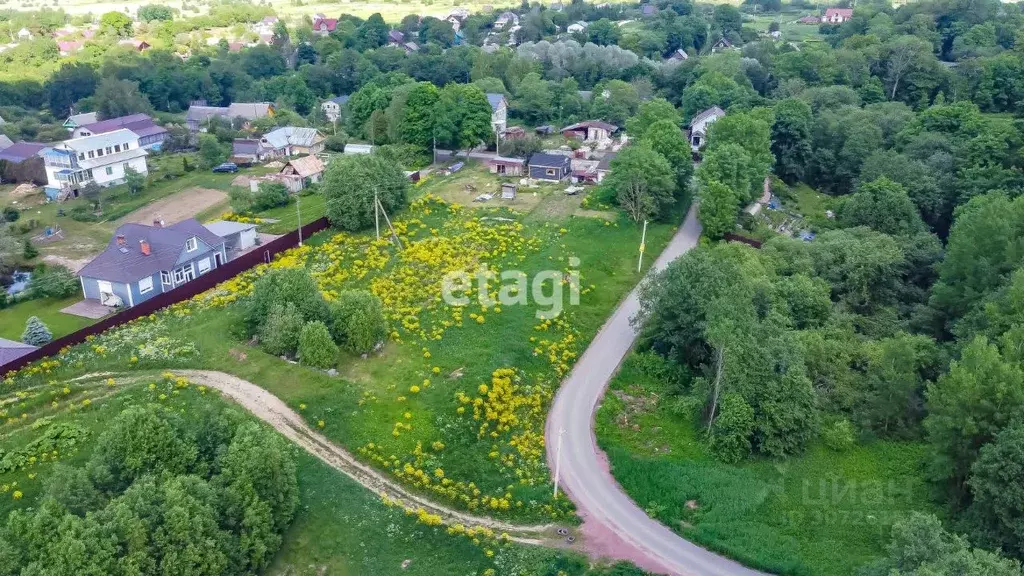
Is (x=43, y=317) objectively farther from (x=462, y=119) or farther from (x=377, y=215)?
(x=462, y=119)

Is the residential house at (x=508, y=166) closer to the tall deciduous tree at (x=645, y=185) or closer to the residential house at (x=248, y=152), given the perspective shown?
the tall deciduous tree at (x=645, y=185)

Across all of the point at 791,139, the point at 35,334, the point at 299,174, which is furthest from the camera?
the point at 791,139

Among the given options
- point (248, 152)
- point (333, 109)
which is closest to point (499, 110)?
point (333, 109)

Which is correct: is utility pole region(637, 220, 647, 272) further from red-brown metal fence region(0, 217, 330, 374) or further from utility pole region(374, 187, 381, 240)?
red-brown metal fence region(0, 217, 330, 374)

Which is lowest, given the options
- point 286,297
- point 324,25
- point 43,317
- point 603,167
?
point 43,317

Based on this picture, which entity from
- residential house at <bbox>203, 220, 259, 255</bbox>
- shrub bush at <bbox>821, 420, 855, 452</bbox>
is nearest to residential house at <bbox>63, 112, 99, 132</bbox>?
residential house at <bbox>203, 220, 259, 255</bbox>

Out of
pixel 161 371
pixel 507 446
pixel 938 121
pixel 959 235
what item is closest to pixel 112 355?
pixel 161 371

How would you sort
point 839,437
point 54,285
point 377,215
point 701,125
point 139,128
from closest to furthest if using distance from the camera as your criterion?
1. point 839,437
2. point 54,285
3. point 377,215
4. point 701,125
5. point 139,128
